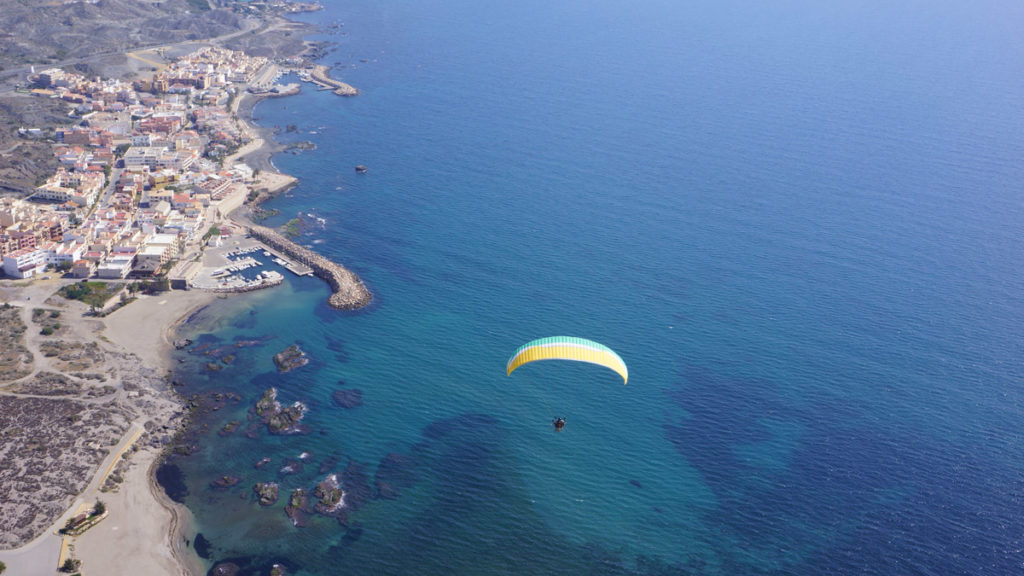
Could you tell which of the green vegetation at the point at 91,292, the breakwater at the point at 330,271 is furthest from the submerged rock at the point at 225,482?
the green vegetation at the point at 91,292

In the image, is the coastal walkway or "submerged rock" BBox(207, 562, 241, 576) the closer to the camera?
the coastal walkway

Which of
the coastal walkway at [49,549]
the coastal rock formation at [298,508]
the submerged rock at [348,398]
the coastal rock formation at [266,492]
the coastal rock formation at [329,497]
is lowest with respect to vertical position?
the coastal walkway at [49,549]

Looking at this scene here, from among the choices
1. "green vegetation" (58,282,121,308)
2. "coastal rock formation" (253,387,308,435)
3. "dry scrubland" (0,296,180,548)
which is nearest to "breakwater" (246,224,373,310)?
"coastal rock formation" (253,387,308,435)

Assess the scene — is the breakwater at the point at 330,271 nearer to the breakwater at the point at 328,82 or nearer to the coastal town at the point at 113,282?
the coastal town at the point at 113,282

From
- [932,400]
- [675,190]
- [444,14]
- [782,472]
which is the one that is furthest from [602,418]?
[444,14]

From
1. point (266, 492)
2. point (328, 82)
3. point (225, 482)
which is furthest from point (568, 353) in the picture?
point (328, 82)

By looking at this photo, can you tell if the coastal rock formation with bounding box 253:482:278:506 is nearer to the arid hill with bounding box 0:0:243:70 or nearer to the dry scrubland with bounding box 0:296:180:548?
the dry scrubland with bounding box 0:296:180:548

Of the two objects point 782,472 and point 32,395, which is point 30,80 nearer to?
point 32,395
